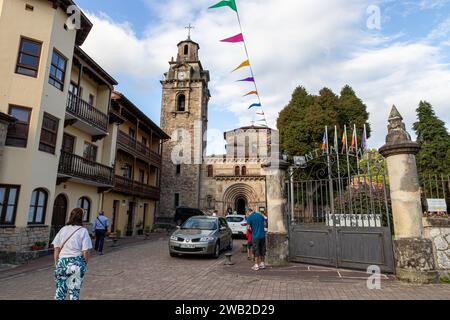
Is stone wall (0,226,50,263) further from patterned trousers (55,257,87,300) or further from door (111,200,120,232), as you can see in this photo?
door (111,200,120,232)

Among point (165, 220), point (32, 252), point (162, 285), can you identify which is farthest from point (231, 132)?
point (162, 285)

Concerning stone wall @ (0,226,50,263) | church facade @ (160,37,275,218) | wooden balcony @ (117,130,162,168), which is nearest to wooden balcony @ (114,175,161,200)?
wooden balcony @ (117,130,162,168)

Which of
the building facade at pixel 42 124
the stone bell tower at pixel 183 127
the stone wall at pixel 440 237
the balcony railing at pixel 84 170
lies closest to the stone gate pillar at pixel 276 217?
the stone wall at pixel 440 237

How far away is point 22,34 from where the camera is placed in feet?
36.0

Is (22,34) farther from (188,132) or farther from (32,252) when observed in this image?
(188,132)

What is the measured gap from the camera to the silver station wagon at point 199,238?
390 inches

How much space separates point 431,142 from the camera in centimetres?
2727

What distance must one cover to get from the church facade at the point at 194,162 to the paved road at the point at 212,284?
2379 centimetres

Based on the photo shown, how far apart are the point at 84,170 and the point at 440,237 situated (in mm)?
14941

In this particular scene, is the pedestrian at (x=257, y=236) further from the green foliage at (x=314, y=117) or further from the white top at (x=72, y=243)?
the green foliage at (x=314, y=117)

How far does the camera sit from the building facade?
33.8 ft

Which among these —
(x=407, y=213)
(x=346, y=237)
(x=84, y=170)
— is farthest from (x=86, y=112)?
(x=407, y=213)

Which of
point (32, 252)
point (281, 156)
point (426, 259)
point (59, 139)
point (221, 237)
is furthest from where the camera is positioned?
point (59, 139)
